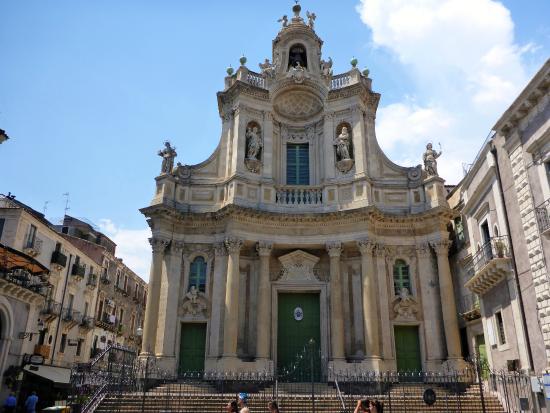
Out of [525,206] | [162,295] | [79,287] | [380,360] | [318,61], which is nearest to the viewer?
[525,206]

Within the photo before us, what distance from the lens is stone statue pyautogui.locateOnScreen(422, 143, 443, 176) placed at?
23.1 metres

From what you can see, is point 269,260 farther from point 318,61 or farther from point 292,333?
point 318,61

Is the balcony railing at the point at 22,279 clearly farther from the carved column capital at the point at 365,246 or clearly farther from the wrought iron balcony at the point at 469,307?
the wrought iron balcony at the point at 469,307

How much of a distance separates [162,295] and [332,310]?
7525mm

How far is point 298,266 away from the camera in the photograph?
22562mm

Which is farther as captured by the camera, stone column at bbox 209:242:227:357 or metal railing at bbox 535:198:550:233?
stone column at bbox 209:242:227:357

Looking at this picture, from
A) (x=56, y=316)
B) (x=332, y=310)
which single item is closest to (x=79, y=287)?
(x=56, y=316)

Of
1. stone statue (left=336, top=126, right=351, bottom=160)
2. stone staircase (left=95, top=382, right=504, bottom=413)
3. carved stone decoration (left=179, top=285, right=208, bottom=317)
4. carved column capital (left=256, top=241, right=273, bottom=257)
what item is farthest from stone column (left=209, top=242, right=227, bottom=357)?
stone statue (left=336, top=126, right=351, bottom=160)

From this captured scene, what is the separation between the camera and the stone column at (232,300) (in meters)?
19.8

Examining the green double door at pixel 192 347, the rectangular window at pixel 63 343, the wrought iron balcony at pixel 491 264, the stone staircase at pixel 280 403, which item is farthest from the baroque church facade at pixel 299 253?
the rectangular window at pixel 63 343

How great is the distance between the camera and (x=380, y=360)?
19562 mm

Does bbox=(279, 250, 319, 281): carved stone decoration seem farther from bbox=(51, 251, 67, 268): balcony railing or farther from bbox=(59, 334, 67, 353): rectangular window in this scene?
bbox=(59, 334, 67, 353): rectangular window

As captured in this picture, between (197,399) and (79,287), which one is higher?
(79,287)

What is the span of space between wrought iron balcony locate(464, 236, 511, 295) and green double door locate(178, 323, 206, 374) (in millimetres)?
11400
